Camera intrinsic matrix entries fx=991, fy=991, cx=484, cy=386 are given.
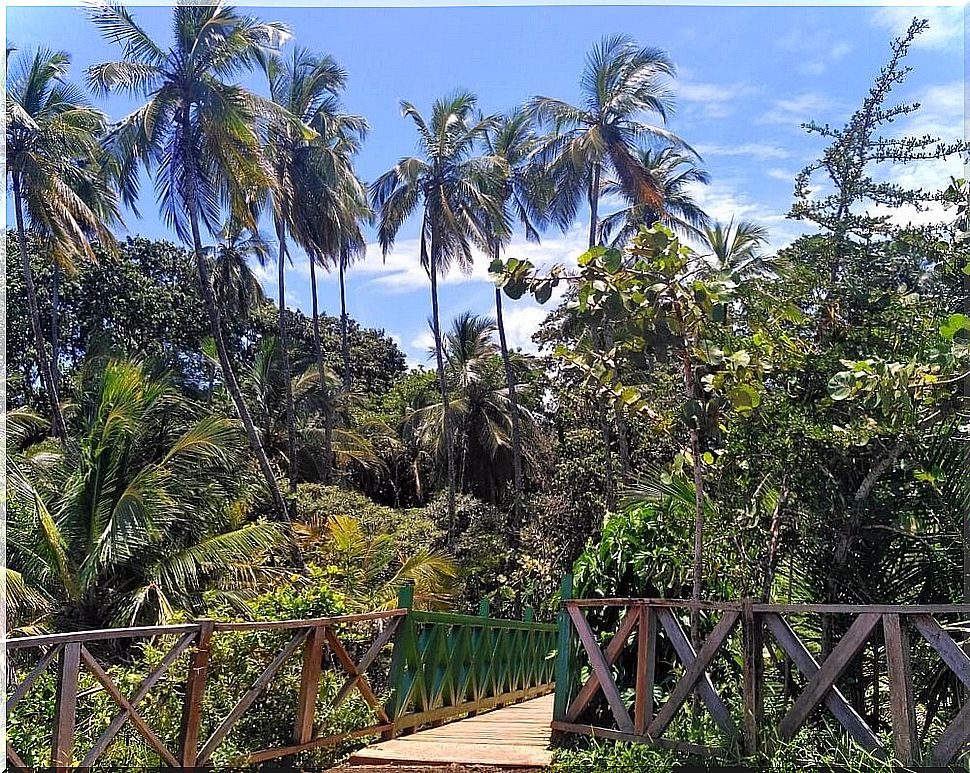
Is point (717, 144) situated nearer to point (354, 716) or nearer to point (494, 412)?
point (354, 716)

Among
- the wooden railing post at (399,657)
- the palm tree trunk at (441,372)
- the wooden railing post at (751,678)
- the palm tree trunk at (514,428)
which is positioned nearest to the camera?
the wooden railing post at (751,678)

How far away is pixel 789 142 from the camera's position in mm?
6973

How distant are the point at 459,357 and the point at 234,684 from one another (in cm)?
1845

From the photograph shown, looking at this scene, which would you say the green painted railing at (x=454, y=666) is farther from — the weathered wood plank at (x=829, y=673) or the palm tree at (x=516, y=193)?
the palm tree at (x=516, y=193)

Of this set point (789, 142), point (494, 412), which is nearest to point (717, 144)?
point (789, 142)

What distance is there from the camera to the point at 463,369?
21953mm

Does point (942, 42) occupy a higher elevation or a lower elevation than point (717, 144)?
lower

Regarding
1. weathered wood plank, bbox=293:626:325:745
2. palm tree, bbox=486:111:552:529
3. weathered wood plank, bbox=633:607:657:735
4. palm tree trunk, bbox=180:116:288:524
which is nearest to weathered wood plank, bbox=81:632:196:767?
weathered wood plank, bbox=293:626:325:745

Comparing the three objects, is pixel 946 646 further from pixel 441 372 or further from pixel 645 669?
pixel 441 372

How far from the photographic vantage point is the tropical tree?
28.8 ft

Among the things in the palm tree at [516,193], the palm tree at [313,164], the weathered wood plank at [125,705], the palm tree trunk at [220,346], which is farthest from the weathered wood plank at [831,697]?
the palm tree at [516,193]

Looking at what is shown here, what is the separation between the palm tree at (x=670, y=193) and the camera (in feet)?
63.4

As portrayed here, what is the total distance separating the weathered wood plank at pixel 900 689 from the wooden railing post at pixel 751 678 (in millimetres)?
499

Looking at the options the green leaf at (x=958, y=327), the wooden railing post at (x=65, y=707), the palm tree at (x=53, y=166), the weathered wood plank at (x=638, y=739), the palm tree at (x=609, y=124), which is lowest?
the weathered wood plank at (x=638, y=739)
